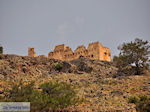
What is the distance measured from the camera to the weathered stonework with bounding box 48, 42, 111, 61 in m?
57.5

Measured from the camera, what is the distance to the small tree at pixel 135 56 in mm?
32375

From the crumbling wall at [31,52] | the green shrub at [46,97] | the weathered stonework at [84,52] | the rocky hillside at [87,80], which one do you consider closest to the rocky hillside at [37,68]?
the rocky hillside at [87,80]

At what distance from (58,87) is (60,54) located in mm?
52126

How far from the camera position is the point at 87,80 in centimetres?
2711

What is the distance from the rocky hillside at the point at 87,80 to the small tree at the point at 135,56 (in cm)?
338


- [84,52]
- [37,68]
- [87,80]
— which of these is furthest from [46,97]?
[84,52]

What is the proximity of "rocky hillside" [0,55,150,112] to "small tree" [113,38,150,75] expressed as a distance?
11.1 ft

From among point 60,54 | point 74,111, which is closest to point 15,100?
point 74,111

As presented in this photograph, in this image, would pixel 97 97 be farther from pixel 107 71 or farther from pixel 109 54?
pixel 109 54

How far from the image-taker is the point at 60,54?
64.6m

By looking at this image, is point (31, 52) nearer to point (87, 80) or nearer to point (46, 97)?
point (87, 80)

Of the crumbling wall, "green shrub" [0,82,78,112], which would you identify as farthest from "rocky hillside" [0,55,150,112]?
the crumbling wall

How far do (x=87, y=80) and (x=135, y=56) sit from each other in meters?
12.3

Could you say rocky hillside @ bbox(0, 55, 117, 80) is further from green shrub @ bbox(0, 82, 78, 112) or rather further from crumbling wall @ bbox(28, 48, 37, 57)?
crumbling wall @ bbox(28, 48, 37, 57)
